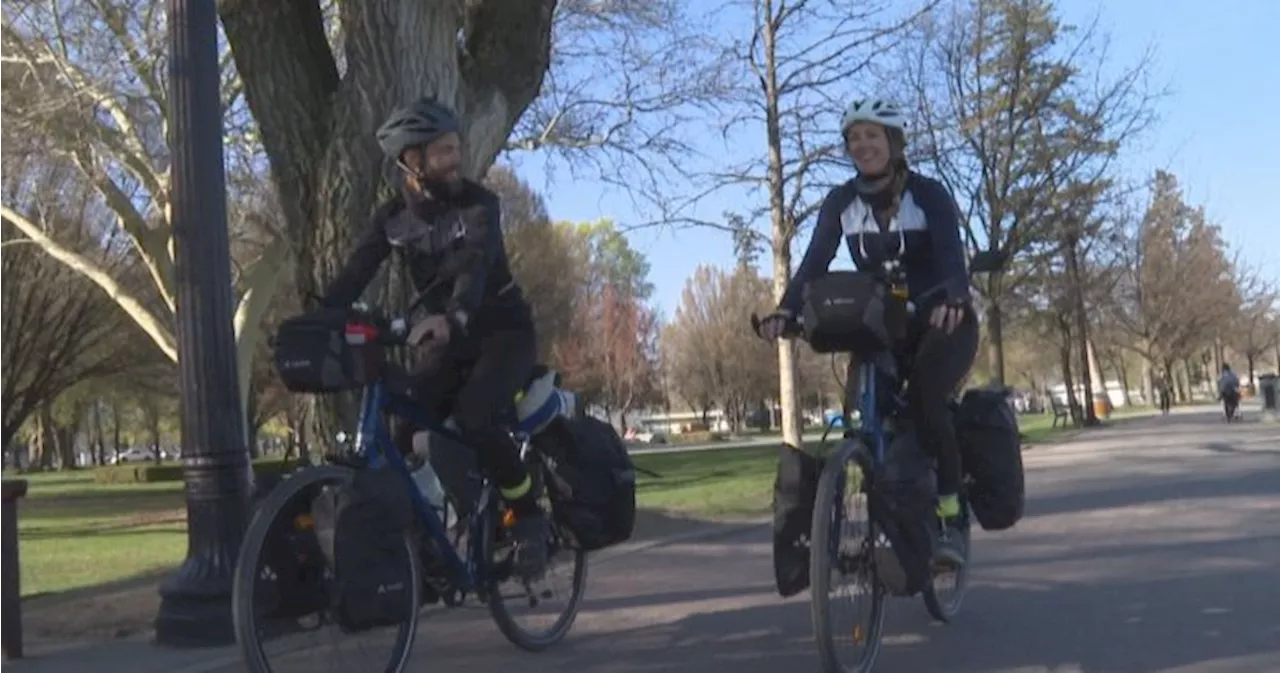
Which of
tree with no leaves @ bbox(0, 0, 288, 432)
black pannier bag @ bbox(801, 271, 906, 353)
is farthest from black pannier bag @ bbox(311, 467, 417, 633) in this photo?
tree with no leaves @ bbox(0, 0, 288, 432)

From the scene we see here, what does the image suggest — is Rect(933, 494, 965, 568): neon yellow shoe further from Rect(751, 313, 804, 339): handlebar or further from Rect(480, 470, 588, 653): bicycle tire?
Rect(480, 470, 588, 653): bicycle tire

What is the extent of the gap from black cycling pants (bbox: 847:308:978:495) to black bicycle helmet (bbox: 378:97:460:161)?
2.04 metres

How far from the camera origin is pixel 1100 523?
11.3m

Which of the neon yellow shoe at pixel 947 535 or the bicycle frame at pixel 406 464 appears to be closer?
the bicycle frame at pixel 406 464

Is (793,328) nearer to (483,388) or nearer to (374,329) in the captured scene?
(483,388)

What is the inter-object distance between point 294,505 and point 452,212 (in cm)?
146

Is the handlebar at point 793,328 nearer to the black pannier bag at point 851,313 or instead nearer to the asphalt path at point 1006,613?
the black pannier bag at point 851,313

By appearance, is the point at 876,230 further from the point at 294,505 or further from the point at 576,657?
the point at 294,505

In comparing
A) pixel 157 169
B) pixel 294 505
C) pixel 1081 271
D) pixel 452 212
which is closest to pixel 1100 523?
pixel 452 212

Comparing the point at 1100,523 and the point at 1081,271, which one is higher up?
the point at 1081,271

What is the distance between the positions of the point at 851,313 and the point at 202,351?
347 centimetres

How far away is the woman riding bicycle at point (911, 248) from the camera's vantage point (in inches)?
236

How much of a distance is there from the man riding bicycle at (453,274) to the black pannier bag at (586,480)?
33cm

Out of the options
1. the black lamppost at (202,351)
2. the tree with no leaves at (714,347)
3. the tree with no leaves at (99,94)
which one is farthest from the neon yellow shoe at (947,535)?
the tree with no leaves at (714,347)
